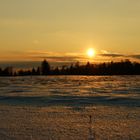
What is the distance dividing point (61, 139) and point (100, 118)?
4.11 meters

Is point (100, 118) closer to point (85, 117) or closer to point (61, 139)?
point (85, 117)

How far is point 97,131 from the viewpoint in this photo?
40.8 feet

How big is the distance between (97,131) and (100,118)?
2809mm

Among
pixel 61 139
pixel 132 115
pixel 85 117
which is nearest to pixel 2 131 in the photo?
pixel 61 139

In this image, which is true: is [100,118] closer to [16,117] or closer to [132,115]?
[132,115]

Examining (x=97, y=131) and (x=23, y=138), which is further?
(x=97, y=131)

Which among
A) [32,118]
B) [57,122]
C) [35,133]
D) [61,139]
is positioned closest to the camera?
[61,139]

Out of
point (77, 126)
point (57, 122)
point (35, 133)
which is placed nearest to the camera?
point (35, 133)

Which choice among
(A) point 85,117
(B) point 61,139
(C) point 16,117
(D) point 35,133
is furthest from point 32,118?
(B) point 61,139

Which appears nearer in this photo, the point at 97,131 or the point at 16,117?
the point at 97,131

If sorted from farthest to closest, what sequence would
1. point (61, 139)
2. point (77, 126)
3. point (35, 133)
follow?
1. point (77, 126)
2. point (35, 133)
3. point (61, 139)

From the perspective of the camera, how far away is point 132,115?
1606cm

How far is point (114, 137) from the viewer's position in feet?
38.1

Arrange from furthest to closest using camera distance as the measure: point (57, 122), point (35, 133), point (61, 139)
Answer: point (57, 122), point (35, 133), point (61, 139)
